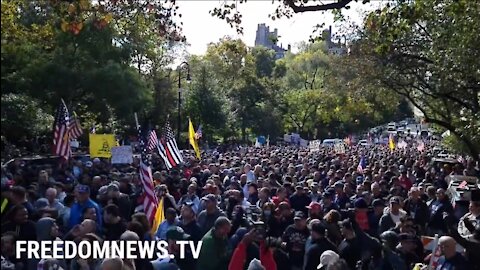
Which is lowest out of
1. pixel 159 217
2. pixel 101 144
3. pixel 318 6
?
pixel 159 217

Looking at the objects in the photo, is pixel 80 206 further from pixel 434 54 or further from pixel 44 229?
pixel 434 54

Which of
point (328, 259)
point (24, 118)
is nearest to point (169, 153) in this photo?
point (24, 118)

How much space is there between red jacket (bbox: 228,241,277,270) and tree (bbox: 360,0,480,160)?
15.1 feet

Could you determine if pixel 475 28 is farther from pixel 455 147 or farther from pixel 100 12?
pixel 455 147

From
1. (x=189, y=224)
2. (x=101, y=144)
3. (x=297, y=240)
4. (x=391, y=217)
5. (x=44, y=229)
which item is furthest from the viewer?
(x=101, y=144)

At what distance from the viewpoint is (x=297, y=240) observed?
971cm

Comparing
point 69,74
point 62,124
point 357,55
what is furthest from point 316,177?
point 69,74

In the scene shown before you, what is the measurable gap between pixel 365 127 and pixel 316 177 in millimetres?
76712

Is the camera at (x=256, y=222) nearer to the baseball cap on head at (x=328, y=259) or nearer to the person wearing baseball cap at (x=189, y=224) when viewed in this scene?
the person wearing baseball cap at (x=189, y=224)

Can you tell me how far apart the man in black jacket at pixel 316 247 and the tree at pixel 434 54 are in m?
3.96

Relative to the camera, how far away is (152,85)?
55.2m

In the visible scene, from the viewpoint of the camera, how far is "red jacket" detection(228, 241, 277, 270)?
8367 mm

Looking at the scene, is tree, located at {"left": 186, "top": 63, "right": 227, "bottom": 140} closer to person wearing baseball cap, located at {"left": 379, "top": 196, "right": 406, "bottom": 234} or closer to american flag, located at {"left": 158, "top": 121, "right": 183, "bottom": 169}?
american flag, located at {"left": 158, "top": 121, "right": 183, "bottom": 169}

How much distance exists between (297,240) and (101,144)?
470 inches
